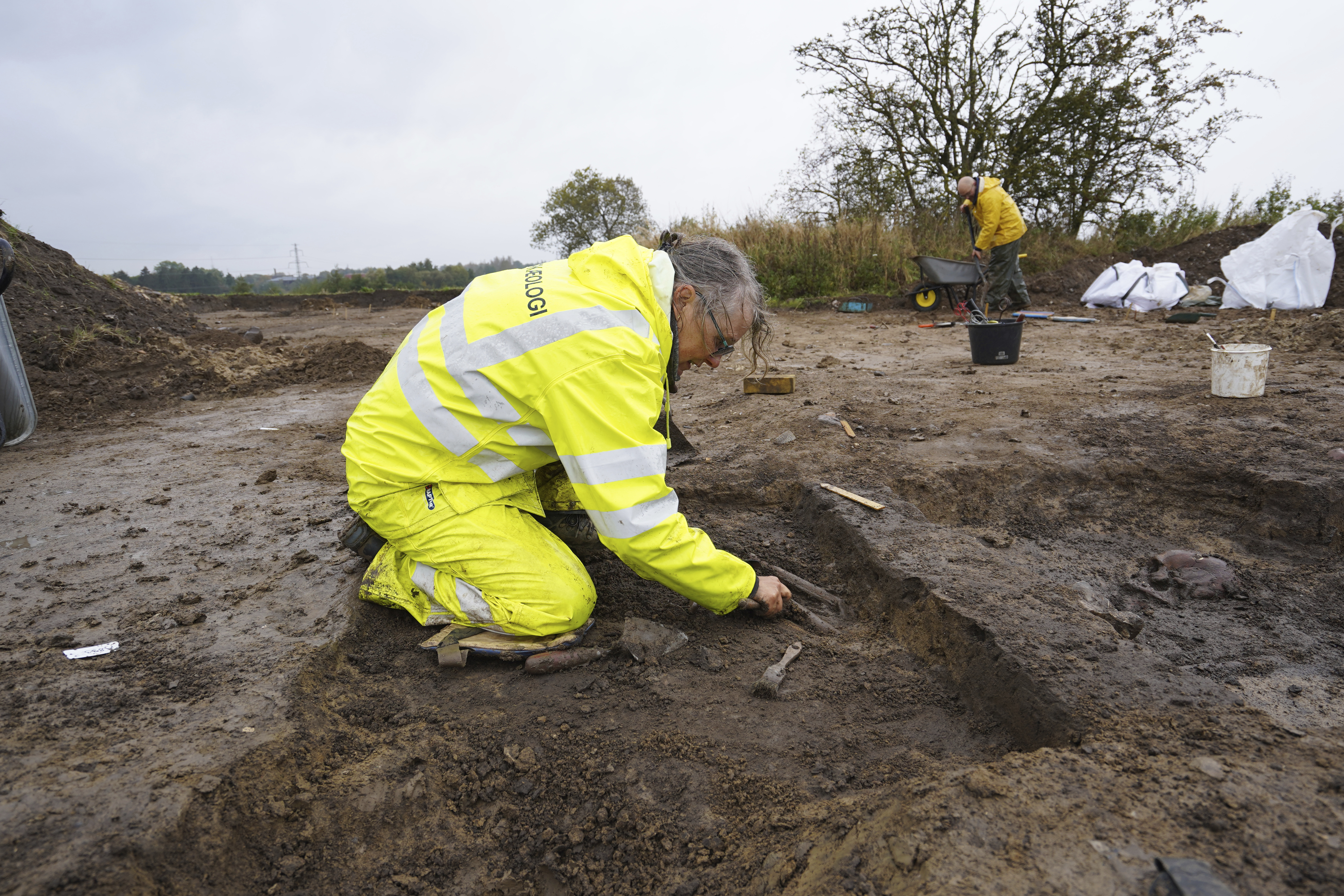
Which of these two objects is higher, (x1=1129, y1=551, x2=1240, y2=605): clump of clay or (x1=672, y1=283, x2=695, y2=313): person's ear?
(x1=672, y1=283, x2=695, y2=313): person's ear

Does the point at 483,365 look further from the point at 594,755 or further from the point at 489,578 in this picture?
the point at 594,755

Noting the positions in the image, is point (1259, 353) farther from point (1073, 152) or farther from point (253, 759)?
point (1073, 152)

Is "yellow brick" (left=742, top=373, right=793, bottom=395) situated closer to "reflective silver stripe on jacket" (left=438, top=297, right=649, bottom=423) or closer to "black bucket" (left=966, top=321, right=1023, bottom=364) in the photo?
"black bucket" (left=966, top=321, right=1023, bottom=364)

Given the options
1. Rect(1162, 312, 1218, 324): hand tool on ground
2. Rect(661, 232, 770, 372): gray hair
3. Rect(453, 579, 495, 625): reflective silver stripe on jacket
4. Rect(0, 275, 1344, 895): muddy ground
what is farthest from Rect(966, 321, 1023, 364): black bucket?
Rect(453, 579, 495, 625): reflective silver stripe on jacket

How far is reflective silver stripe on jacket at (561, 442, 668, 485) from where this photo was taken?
2057 millimetres

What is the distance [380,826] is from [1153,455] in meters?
3.94

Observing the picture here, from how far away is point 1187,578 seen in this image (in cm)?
288

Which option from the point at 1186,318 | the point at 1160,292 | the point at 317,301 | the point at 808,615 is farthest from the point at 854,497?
the point at 317,301

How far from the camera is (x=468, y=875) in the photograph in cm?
170

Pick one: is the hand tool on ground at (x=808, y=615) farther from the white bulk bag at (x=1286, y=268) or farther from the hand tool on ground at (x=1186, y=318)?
the white bulk bag at (x=1286, y=268)

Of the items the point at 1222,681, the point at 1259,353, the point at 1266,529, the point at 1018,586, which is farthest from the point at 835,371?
the point at 1222,681

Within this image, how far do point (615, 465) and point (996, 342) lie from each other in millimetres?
5663

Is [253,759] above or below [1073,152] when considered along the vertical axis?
below

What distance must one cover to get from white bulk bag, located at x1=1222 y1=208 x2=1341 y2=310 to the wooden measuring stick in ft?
31.3
